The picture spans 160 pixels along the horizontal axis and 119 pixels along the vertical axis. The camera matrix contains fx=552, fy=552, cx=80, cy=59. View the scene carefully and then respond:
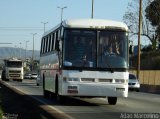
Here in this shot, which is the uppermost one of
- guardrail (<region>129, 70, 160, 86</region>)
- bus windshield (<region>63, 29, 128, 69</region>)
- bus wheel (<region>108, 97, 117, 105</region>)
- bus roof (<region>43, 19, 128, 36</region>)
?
bus roof (<region>43, 19, 128, 36</region>)

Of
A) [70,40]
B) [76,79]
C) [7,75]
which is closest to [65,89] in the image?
[76,79]

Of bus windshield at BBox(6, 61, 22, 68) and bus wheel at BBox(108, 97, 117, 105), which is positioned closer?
bus wheel at BBox(108, 97, 117, 105)

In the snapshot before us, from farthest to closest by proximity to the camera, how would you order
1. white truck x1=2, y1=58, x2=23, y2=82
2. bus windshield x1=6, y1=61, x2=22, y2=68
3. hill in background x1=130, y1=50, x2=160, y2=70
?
hill in background x1=130, y1=50, x2=160, y2=70, white truck x1=2, y1=58, x2=23, y2=82, bus windshield x1=6, y1=61, x2=22, y2=68

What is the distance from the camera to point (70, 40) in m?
21.8

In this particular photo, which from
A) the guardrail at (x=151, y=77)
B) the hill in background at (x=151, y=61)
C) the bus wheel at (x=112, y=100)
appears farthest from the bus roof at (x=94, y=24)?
the hill in background at (x=151, y=61)

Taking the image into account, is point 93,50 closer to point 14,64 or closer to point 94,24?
point 94,24

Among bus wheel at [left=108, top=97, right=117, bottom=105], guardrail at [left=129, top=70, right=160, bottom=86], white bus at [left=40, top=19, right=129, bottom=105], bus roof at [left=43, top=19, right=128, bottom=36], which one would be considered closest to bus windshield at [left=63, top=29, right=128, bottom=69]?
white bus at [left=40, top=19, right=129, bottom=105]

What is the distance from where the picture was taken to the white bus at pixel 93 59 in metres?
21.7

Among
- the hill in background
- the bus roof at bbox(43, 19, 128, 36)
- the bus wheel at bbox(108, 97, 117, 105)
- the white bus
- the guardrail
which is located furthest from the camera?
the hill in background

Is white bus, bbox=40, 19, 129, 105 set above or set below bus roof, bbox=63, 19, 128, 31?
below

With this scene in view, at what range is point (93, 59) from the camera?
2177 cm

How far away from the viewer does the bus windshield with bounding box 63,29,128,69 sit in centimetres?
2175

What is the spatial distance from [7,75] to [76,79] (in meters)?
52.0

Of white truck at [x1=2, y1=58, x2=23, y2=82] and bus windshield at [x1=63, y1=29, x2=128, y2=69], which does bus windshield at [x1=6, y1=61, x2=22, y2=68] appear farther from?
bus windshield at [x1=63, y1=29, x2=128, y2=69]
